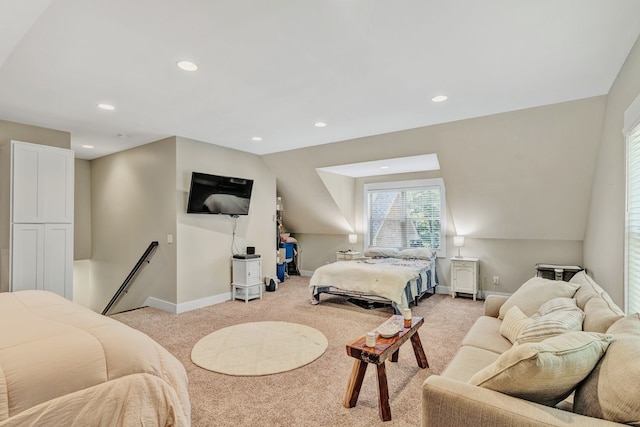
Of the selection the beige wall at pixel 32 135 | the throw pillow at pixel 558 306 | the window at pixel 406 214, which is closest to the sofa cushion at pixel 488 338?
the throw pillow at pixel 558 306

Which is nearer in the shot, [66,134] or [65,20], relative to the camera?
[65,20]

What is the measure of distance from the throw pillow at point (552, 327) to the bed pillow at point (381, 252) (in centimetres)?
429

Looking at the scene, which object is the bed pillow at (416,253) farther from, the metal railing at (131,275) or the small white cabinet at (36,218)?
the small white cabinet at (36,218)

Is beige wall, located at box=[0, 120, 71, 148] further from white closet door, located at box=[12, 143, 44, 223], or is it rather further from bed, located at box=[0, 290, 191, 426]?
bed, located at box=[0, 290, 191, 426]

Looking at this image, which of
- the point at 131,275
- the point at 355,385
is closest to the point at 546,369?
the point at 355,385

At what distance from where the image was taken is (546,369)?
1299mm

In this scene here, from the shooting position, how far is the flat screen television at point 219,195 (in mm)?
4844

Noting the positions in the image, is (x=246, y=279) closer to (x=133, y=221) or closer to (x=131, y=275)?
(x=131, y=275)

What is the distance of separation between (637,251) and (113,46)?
396 centimetres

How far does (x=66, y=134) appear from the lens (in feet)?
14.6

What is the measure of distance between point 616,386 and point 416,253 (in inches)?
190

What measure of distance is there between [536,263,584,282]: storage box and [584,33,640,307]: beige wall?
80cm

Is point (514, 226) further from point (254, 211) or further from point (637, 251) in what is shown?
point (254, 211)

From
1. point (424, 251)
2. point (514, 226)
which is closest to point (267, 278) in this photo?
point (424, 251)
